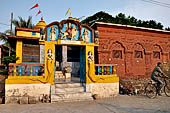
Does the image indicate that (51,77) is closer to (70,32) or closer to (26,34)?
(70,32)

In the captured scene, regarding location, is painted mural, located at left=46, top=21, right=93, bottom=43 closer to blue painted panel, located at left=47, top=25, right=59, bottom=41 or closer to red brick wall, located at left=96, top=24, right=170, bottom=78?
blue painted panel, located at left=47, top=25, right=59, bottom=41

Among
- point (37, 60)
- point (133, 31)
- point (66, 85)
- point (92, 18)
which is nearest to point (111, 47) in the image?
point (133, 31)

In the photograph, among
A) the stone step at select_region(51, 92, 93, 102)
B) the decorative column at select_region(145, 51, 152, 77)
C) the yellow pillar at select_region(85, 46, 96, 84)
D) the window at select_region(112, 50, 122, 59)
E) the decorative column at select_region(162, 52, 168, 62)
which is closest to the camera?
the stone step at select_region(51, 92, 93, 102)

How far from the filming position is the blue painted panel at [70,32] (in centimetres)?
716

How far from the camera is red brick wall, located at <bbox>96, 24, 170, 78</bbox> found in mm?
11273

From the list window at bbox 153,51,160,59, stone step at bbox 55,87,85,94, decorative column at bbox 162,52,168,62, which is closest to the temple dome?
stone step at bbox 55,87,85,94

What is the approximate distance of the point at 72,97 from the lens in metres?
6.73

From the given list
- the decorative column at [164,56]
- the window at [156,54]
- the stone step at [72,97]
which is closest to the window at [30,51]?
the stone step at [72,97]

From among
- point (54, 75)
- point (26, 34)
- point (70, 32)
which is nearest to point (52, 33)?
point (70, 32)

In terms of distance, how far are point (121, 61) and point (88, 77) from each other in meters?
5.46

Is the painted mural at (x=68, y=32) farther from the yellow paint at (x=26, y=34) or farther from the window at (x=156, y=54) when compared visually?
the window at (x=156, y=54)

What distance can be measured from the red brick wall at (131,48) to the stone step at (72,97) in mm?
4430

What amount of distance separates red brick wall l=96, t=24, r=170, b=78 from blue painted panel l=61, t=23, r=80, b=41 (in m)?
3.94

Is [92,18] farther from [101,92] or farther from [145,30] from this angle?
[101,92]
